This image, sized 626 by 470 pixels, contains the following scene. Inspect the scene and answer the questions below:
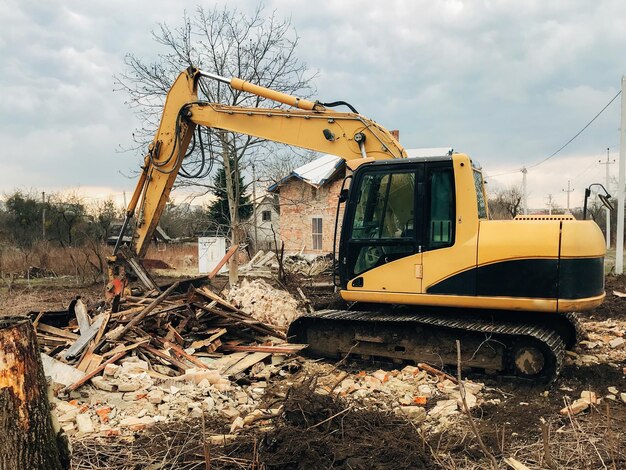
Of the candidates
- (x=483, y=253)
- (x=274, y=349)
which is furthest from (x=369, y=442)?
(x=274, y=349)

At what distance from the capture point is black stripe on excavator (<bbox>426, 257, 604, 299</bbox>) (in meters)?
5.93

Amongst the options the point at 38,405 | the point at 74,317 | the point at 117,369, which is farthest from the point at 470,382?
the point at 74,317

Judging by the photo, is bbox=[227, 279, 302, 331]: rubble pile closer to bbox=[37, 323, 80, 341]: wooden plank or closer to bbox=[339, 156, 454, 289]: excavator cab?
bbox=[339, 156, 454, 289]: excavator cab

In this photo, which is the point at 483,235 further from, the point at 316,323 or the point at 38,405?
the point at 38,405

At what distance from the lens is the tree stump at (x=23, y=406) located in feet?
9.42

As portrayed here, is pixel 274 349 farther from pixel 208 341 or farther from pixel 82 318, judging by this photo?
pixel 82 318

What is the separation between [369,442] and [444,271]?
9.39 ft

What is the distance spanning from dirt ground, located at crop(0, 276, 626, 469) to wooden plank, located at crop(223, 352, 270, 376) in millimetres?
1295

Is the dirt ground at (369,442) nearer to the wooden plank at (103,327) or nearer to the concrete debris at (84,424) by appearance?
the concrete debris at (84,424)

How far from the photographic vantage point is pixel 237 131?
854 cm

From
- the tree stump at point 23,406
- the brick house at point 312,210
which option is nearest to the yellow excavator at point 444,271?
the tree stump at point 23,406

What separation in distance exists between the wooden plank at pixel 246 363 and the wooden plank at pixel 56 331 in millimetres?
2474

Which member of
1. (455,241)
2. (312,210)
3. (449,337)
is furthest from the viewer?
(312,210)

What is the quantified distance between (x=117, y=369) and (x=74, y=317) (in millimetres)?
2541
